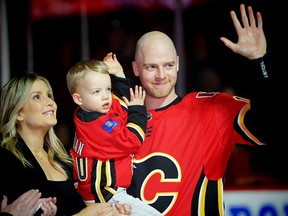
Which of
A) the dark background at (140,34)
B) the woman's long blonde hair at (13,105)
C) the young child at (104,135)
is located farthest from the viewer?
the dark background at (140,34)

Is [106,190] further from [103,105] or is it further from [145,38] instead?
[145,38]

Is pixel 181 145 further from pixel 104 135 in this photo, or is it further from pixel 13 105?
pixel 13 105

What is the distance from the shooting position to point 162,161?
2.38 m

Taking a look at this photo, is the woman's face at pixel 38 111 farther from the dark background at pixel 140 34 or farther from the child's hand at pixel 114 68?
the dark background at pixel 140 34

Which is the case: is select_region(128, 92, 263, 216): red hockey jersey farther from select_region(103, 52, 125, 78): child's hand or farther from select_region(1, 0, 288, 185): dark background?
select_region(1, 0, 288, 185): dark background

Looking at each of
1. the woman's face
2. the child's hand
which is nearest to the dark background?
the child's hand

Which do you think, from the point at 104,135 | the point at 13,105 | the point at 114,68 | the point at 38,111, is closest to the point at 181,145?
the point at 104,135

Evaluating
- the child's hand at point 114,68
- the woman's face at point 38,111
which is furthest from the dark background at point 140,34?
the woman's face at point 38,111

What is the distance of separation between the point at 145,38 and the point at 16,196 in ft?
2.84

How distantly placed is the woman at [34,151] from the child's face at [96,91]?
7.5 inches

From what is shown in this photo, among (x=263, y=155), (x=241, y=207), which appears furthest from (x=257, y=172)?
(x=241, y=207)

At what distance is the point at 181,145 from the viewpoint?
2.39 m

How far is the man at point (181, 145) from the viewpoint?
92.9 inches

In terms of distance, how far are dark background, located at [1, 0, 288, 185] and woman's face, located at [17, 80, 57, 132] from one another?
2.86 ft
